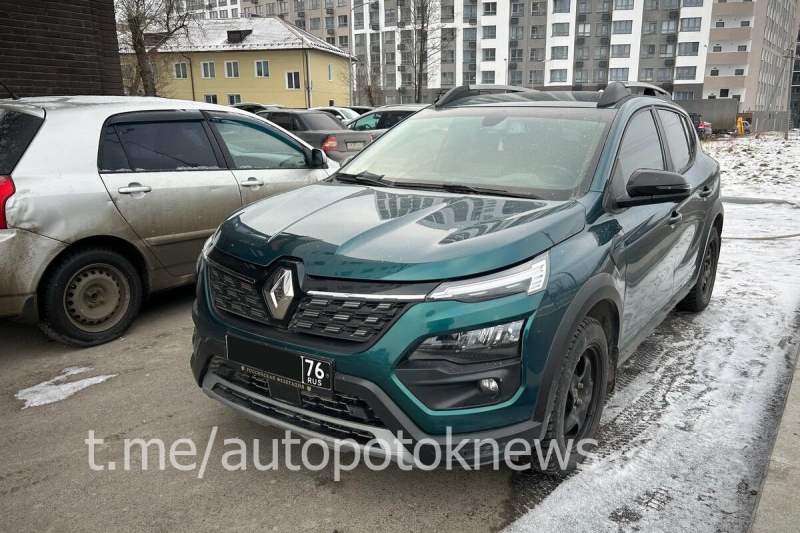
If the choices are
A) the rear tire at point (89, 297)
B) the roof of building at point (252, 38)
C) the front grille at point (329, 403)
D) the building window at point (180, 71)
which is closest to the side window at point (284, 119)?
the rear tire at point (89, 297)

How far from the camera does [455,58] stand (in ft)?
244

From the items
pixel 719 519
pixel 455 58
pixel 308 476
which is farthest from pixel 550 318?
pixel 455 58

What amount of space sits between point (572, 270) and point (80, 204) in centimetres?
321

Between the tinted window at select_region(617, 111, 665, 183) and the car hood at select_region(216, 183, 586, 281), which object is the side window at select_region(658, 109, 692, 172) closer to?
the tinted window at select_region(617, 111, 665, 183)

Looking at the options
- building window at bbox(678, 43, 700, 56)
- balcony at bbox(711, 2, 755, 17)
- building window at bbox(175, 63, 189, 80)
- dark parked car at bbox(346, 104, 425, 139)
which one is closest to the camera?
dark parked car at bbox(346, 104, 425, 139)

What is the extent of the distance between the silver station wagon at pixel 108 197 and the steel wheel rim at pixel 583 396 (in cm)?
320

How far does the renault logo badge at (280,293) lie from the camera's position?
2.37m

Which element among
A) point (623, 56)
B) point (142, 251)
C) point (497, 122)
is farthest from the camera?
point (623, 56)

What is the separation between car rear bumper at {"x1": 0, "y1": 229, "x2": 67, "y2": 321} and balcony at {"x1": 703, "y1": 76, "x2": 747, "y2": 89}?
267 ft

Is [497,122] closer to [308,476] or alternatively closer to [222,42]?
[308,476]

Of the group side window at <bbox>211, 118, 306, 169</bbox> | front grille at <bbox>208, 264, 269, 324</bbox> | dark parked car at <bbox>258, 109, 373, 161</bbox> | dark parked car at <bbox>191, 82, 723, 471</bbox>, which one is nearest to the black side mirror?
dark parked car at <bbox>191, 82, 723, 471</bbox>

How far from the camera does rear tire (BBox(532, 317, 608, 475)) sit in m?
2.44

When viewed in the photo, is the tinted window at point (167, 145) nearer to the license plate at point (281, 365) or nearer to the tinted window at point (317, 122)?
the license plate at point (281, 365)

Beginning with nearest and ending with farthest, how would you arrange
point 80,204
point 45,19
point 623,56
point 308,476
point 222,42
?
1. point 308,476
2. point 80,204
3. point 45,19
4. point 222,42
5. point 623,56
